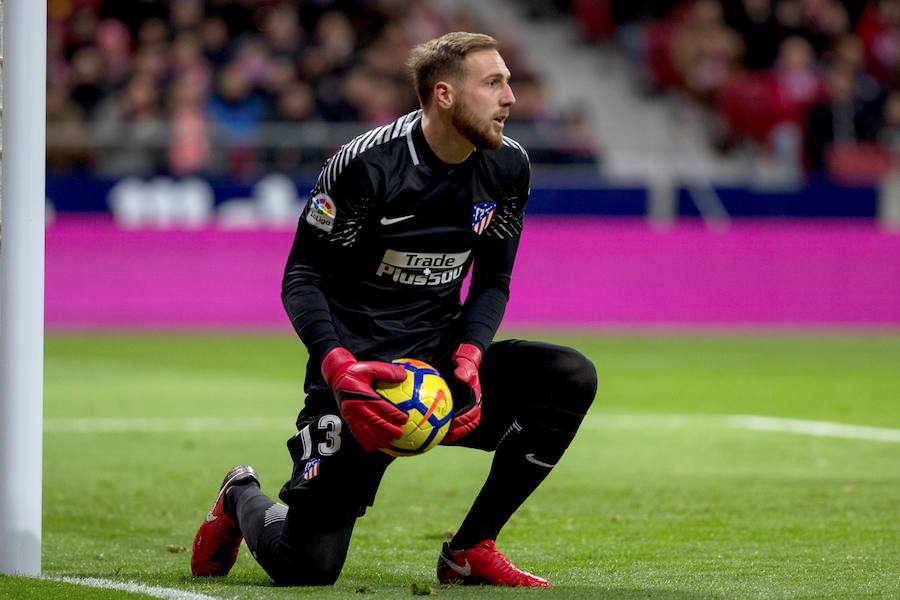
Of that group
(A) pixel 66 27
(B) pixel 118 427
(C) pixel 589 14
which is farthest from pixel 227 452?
(C) pixel 589 14

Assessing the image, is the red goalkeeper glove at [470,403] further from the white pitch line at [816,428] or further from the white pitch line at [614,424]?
the white pitch line at [614,424]

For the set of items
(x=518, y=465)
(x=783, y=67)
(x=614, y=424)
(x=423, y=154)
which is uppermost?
(x=423, y=154)

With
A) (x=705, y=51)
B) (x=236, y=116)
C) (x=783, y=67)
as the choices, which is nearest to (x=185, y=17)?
(x=236, y=116)

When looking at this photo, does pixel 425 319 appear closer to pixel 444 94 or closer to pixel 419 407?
pixel 419 407

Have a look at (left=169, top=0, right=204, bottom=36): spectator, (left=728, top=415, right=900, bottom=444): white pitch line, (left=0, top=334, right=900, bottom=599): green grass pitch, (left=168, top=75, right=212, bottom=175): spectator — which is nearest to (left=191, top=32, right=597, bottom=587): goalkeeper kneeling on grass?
(left=0, top=334, right=900, bottom=599): green grass pitch

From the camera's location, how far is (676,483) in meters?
8.45

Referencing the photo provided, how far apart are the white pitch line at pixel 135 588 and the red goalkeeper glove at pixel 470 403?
981 millimetres

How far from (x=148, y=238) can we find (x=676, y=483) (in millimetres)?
11784

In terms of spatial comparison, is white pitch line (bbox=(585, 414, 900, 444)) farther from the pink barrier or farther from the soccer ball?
the pink barrier

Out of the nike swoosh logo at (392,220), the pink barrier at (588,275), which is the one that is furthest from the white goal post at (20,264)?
the pink barrier at (588,275)

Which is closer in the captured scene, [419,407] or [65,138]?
[419,407]

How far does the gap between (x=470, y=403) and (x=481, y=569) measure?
616mm

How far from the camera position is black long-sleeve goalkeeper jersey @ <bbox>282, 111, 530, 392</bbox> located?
5457mm

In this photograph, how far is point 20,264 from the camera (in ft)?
17.3
